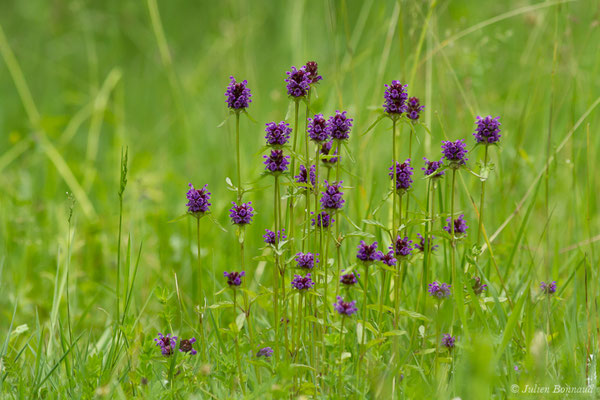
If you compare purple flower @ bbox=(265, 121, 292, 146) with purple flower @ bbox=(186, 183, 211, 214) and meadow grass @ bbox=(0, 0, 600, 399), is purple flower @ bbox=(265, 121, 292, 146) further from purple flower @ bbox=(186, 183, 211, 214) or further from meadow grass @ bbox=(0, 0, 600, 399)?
purple flower @ bbox=(186, 183, 211, 214)

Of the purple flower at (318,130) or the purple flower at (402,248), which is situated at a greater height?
the purple flower at (318,130)

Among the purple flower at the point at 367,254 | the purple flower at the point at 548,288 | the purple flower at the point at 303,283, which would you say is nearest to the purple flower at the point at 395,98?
the purple flower at the point at 367,254

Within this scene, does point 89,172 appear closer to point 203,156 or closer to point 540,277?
point 203,156

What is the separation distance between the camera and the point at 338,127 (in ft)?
4.63

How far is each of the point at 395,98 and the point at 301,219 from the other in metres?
1.57

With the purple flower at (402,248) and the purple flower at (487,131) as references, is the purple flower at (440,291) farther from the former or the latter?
the purple flower at (487,131)

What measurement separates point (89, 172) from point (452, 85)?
6.52ft

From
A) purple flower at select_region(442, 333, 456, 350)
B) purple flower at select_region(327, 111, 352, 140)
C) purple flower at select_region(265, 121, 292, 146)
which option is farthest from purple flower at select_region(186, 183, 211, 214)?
purple flower at select_region(442, 333, 456, 350)

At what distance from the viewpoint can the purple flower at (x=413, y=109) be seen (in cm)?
155

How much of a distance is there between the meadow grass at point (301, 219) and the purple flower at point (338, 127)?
0.08 meters

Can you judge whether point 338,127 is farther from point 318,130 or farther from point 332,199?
point 332,199

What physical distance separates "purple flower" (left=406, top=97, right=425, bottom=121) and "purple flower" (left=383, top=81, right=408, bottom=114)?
129 mm

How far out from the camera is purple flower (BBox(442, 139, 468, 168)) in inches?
57.0

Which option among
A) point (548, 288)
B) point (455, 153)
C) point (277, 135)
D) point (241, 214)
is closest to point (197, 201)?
point (241, 214)
